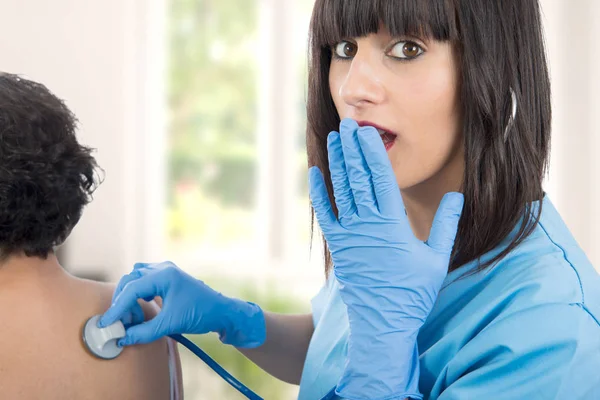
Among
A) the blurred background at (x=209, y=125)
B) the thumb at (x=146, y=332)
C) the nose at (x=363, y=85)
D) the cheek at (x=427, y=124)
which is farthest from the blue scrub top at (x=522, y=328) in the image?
the blurred background at (x=209, y=125)

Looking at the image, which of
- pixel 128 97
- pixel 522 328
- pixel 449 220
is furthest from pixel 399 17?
pixel 128 97

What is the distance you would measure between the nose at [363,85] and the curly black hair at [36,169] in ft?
1.33

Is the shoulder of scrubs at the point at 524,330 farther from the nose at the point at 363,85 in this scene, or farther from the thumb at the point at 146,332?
the thumb at the point at 146,332

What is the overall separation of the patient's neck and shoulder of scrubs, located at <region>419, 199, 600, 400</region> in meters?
0.56

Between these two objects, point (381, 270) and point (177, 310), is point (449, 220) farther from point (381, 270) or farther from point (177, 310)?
point (177, 310)

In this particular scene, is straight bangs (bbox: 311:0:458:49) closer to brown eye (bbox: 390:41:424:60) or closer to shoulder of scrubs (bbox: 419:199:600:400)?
brown eye (bbox: 390:41:424:60)

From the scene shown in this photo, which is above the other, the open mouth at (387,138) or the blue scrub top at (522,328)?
the open mouth at (387,138)

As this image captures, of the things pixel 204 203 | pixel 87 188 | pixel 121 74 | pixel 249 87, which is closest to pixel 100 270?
pixel 204 203

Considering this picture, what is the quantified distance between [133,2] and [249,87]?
2.36 ft

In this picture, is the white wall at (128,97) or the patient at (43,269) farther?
the white wall at (128,97)

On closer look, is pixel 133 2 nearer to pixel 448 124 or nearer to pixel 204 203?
pixel 204 203

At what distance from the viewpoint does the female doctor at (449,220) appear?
844 millimetres

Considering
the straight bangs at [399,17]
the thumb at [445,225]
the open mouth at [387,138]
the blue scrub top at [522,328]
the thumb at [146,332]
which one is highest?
the straight bangs at [399,17]

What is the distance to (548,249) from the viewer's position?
3.02 ft
